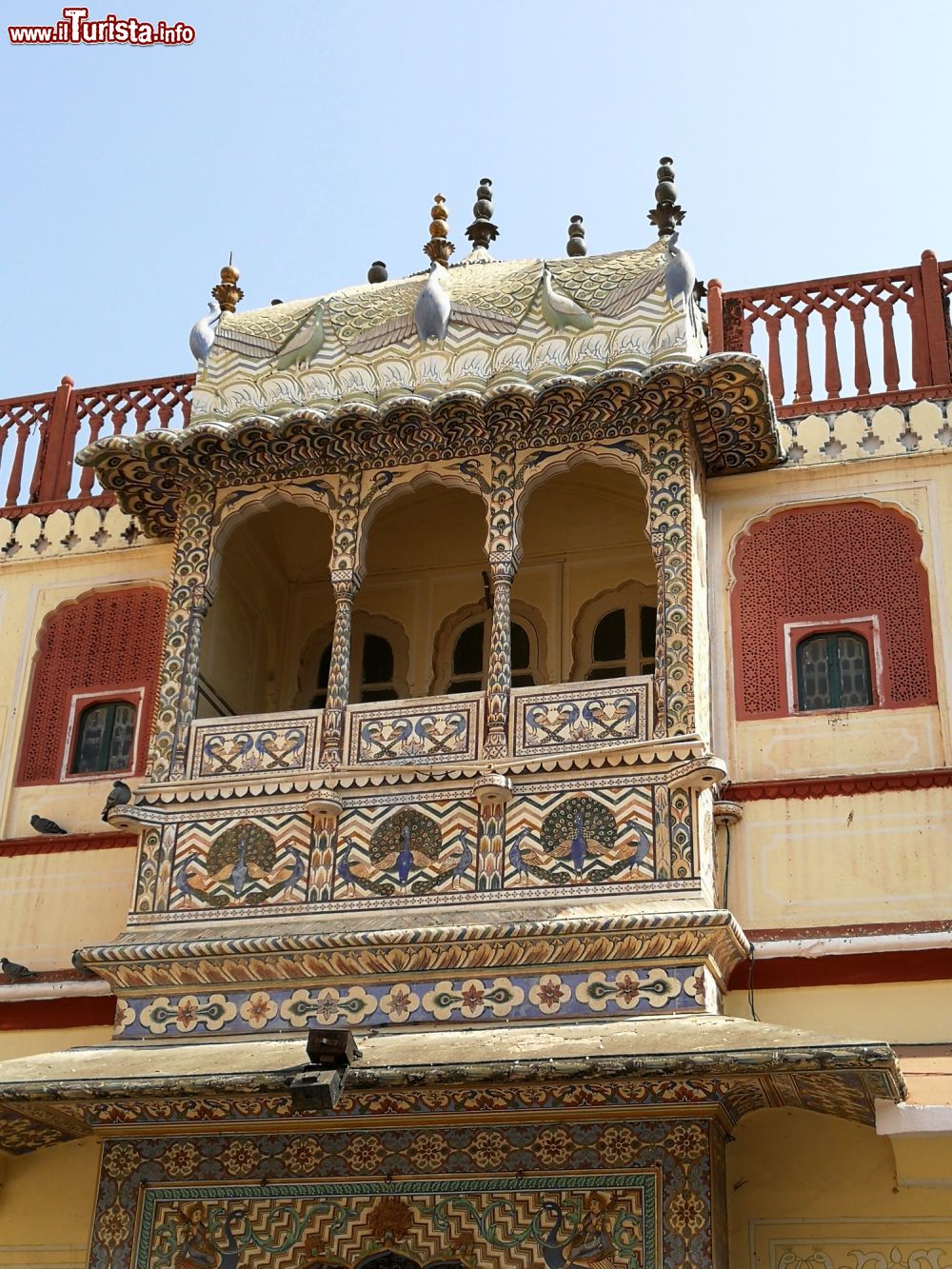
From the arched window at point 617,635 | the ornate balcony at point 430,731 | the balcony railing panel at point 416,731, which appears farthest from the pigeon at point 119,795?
the arched window at point 617,635

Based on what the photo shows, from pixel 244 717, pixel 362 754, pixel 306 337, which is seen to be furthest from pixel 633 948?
pixel 306 337

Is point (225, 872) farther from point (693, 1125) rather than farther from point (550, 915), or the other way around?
point (693, 1125)

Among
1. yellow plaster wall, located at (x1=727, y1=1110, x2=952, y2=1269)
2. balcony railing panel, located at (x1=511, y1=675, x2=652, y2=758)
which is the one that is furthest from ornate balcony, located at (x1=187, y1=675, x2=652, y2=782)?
yellow plaster wall, located at (x1=727, y1=1110, x2=952, y2=1269)

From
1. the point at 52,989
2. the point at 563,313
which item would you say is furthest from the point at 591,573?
the point at 52,989

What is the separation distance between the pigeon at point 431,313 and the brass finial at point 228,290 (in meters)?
1.26

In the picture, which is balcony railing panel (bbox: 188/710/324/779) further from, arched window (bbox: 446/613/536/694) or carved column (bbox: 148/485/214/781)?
arched window (bbox: 446/613/536/694)

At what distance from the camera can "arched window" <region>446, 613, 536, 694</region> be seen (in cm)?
1004

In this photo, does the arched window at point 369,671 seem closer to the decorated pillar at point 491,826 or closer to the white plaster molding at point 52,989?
the decorated pillar at point 491,826

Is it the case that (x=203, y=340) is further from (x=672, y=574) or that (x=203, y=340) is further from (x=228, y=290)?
(x=672, y=574)

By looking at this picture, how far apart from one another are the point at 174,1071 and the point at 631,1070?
6.19ft

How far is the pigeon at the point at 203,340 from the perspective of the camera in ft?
32.6

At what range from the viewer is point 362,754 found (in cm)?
873

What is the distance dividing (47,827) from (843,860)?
162 inches

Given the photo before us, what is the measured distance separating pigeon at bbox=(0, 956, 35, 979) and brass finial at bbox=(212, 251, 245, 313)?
3.78 m
